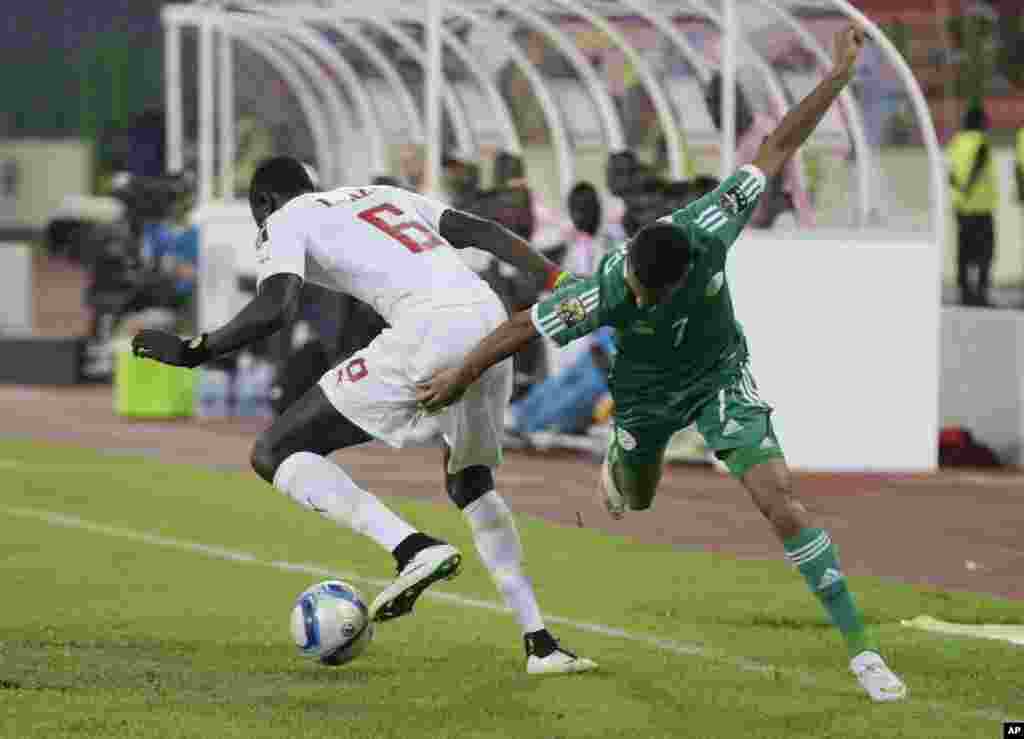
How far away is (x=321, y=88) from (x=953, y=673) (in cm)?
1720

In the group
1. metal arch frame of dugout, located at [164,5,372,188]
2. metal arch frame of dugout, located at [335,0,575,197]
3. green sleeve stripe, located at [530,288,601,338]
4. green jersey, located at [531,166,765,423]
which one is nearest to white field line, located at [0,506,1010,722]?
green jersey, located at [531,166,765,423]

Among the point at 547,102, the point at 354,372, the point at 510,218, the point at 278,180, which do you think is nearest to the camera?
the point at 354,372

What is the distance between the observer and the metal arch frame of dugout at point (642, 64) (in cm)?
1797

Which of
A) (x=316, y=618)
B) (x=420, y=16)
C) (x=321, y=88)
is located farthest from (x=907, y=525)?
(x=321, y=88)

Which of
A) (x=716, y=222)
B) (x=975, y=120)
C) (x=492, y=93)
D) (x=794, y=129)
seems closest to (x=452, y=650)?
(x=716, y=222)

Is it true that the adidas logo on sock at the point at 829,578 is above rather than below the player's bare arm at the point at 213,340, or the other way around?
below

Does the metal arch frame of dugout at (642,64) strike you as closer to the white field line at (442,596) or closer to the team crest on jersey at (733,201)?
the white field line at (442,596)

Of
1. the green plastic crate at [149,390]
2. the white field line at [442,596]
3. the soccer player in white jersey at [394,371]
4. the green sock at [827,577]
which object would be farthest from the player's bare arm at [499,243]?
the green plastic crate at [149,390]

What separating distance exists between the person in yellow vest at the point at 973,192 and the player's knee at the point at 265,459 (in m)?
15.6

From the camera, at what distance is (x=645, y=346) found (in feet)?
29.2

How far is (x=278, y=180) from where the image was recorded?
9.33 m

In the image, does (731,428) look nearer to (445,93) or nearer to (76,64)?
(445,93)

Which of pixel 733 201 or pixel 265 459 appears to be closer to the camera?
pixel 733 201

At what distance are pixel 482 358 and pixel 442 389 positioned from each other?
0.64 feet
